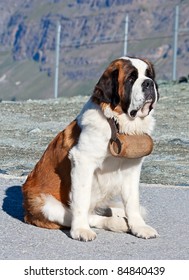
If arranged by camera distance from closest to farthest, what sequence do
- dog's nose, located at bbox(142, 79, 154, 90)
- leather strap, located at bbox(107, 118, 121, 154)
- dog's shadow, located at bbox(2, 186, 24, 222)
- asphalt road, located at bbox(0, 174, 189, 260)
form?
asphalt road, located at bbox(0, 174, 189, 260), dog's nose, located at bbox(142, 79, 154, 90), leather strap, located at bbox(107, 118, 121, 154), dog's shadow, located at bbox(2, 186, 24, 222)

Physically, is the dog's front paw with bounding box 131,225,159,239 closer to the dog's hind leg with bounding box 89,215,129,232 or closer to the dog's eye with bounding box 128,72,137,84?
the dog's hind leg with bounding box 89,215,129,232

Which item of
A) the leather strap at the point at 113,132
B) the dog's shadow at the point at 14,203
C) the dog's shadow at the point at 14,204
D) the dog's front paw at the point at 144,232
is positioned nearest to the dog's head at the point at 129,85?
the leather strap at the point at 113,132

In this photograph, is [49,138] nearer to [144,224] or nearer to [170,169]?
[170,169]

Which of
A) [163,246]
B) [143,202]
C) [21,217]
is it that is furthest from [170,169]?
[163,246]

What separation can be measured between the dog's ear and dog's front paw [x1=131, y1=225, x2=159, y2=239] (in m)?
1.05

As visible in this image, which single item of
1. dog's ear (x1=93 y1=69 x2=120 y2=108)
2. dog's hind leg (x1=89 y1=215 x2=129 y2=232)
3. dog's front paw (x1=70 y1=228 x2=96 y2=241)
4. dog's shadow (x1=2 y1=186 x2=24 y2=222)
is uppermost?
dog's ear (x1=93 y1=69 x2=120 y2=108)

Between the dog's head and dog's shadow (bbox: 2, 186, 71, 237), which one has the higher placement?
the dog's head

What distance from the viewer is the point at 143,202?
8961mm

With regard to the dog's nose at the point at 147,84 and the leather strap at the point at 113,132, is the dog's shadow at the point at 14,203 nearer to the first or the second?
the leather strap at the point at 113,132

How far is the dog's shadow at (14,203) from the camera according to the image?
8078 mm

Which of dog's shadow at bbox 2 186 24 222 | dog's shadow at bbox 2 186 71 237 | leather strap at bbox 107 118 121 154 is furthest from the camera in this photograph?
dog's shadow at bbox 2 186 24 222

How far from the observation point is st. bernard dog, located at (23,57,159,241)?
6.79 metres

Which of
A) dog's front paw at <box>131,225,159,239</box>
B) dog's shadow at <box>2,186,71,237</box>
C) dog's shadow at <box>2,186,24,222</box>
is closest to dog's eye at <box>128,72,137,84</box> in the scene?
dog's front paw at <box>131,225,159,239</box>

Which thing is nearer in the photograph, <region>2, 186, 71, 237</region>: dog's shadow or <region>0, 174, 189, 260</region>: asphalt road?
<region>0, 174, 189, 260</region>: asphalt road
